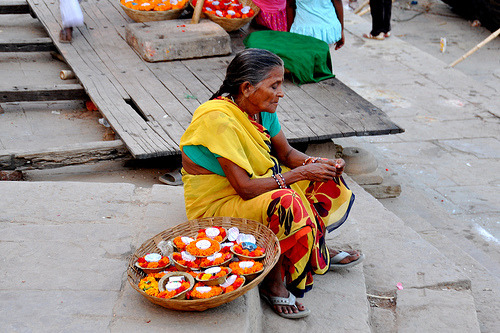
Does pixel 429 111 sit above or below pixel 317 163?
below

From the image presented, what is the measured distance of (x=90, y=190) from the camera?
3379mm

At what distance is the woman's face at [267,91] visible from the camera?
2.77 m

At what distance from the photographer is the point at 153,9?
239 inches

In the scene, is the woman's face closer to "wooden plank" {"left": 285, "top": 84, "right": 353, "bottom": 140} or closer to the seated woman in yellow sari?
the seated woman in yellow sari

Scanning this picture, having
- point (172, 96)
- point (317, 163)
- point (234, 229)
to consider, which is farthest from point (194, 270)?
point (172, 96)

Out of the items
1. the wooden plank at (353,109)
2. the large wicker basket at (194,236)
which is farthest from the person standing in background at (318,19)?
the large wicker basket at (194,236)

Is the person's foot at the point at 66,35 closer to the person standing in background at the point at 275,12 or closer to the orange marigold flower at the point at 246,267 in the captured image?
the person standing in background at the point at 275,12

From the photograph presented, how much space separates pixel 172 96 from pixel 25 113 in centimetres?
138

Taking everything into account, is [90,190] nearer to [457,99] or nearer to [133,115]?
[133,115]

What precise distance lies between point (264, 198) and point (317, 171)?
32cm

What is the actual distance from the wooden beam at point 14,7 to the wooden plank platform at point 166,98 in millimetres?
1246

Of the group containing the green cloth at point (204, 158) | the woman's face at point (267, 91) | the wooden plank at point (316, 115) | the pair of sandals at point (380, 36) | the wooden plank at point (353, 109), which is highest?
the woman's face at point (267, 91)

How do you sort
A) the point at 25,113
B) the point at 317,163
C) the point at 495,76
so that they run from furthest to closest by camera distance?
the point at 495,76 < the point at 25,113 < the point at 317,163

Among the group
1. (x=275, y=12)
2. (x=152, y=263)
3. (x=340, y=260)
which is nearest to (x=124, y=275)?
(x=152, y=263)
